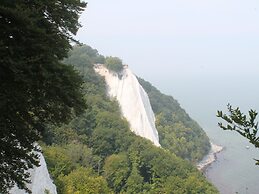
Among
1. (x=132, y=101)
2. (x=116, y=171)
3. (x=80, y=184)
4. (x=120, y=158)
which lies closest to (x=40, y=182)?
(x=80, y=184)

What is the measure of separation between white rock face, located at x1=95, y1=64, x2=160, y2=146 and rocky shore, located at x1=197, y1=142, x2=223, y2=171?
9827 millimetres

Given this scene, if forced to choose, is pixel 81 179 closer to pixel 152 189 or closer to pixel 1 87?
pixel 152 189

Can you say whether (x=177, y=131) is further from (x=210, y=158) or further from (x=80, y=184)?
(x=80, y=184)

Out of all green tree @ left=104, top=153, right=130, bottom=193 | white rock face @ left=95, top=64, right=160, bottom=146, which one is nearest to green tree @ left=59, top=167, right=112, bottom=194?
green tree @ left=104, top=153, right=130, bottom=193

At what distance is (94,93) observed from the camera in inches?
2729

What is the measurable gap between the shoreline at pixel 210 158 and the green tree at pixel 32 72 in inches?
2577

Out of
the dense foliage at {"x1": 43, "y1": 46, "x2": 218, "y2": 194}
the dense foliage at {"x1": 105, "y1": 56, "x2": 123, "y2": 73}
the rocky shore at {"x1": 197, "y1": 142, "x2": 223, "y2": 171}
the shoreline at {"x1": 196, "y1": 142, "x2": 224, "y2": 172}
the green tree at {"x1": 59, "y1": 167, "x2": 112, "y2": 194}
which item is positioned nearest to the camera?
the green tree at {"x1": 59, "y1": 167, "x2": 112, "y2": 194}

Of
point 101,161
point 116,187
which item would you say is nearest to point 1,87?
point 116,187

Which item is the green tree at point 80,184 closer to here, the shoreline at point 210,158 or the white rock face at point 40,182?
the white rock face at point 40,182

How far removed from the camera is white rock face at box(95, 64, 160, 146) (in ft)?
230

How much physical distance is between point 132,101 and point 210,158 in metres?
20.6

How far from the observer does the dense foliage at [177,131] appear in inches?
3071

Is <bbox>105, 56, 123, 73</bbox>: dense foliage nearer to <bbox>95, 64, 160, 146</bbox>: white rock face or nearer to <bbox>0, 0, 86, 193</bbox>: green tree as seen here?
<bbox>95, 64, 160, 146</bbox>: white rock face

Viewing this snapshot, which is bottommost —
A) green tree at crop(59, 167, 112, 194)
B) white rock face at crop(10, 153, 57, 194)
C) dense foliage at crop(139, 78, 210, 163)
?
green tree at crop(59, 167, 112, 194)
